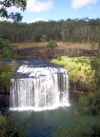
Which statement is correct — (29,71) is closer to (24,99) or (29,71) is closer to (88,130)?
(24,99)

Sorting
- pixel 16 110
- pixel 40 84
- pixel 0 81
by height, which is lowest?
pixel 16 110

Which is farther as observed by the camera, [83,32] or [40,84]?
[83,32]

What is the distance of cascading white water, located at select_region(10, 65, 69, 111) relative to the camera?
31.4 meters

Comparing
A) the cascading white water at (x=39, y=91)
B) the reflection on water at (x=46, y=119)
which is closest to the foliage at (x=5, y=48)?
the reflection on water at (x=46, y=119)

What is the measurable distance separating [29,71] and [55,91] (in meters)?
6.03

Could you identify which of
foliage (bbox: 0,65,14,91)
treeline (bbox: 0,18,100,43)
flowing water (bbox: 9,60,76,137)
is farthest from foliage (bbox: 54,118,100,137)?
treeline (bbox: 0,18,100,43)

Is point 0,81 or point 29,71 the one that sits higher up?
point 0,81

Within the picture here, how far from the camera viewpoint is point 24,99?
31.9 meters

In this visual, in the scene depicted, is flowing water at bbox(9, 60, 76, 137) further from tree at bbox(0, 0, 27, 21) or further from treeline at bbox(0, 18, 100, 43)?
treeline at bbox(0, 18, 100, 43)

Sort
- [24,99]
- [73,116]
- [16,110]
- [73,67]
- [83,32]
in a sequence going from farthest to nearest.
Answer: [83,32], [73,67], [24,99], [16,110], [73,116]

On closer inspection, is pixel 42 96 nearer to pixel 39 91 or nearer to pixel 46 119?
pixel 39 91

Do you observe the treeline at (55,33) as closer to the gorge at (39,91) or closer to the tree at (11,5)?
the gorge at (39,91)

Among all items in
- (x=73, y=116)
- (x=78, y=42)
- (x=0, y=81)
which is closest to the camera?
(x=0, y=81)

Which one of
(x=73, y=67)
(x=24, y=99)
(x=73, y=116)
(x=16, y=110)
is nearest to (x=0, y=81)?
(x=73, y=116)
